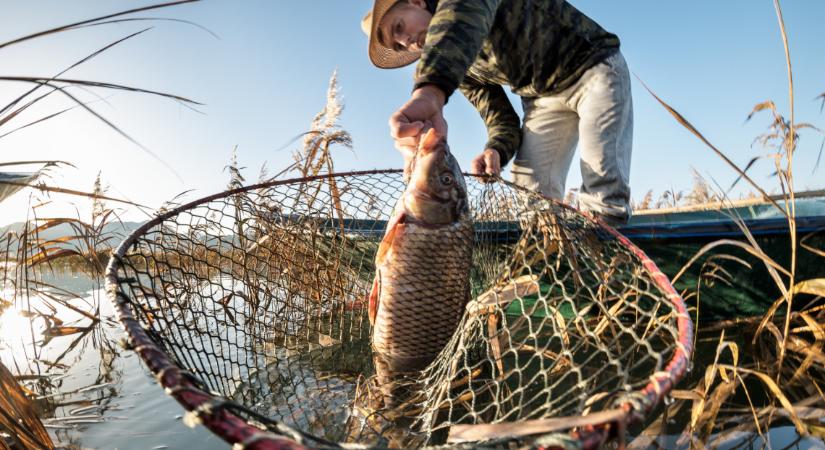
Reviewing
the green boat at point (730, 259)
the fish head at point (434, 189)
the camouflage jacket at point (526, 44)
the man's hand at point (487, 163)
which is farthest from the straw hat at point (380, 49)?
the green boat at point (730, 259)

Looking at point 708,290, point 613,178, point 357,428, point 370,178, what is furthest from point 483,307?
point 708,290

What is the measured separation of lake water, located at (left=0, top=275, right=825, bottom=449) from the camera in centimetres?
204

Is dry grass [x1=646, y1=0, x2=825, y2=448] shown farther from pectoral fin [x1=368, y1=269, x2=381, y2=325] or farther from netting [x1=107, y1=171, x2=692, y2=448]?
pectoral fin [x1=368, y1=269, x2=381, y2=325]

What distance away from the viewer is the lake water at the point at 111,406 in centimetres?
204

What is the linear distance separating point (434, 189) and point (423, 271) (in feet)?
1.59

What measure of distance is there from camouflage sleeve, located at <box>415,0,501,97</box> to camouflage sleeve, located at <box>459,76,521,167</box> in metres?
1.49

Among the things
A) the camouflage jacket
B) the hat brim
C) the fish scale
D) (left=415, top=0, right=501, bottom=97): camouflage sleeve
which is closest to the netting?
the fish scale

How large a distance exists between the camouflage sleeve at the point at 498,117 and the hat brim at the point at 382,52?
681 mm

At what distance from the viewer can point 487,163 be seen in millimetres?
3533

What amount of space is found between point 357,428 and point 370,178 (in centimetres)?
187

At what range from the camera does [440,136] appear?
8.12 ft

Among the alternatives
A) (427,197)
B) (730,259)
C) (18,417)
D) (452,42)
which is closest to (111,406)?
(18,417)

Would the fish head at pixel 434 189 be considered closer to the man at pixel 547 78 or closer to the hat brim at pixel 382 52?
the man at pixel 547 78

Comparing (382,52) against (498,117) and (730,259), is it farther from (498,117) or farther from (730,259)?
(730,259)
